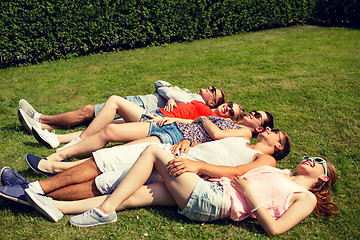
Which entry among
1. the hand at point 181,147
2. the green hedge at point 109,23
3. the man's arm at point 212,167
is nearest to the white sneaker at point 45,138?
the hand at point 181,147

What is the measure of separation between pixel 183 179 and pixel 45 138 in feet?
9.36

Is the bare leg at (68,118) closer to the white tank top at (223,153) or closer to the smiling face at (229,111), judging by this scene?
the smiling face at (229,111)

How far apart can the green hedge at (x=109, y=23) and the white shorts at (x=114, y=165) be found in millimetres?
7186

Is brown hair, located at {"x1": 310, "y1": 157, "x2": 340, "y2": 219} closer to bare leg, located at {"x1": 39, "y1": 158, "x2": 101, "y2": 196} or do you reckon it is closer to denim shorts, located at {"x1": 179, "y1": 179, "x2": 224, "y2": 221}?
denim shorts, located at {"x1": 179, "y1": 179, "x2": 224, "y2": 221}

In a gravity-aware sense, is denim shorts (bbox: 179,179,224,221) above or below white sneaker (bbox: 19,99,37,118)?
below

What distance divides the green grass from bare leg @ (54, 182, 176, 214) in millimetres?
118

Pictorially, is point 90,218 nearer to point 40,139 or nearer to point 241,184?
point 241,184

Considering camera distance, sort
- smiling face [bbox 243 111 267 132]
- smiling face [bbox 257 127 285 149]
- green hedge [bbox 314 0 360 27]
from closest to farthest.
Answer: smiling face [bbox 257 127 285 149], smiling face [bbox 243 111 267 132], green hedge [bbox 314 0 360 27]

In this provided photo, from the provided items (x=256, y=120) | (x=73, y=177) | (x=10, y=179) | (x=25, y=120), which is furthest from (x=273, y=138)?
(x=25, y=120)

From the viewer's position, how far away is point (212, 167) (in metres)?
3.66

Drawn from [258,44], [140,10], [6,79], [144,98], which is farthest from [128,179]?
[258,44]

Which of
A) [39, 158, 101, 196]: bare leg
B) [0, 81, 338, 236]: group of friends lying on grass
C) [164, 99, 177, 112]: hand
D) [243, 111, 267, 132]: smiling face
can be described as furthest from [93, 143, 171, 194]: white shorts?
[243, 111, 267, 132]: smiling face

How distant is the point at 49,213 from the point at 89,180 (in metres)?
0.65

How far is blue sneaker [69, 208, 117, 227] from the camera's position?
3.40 meters
